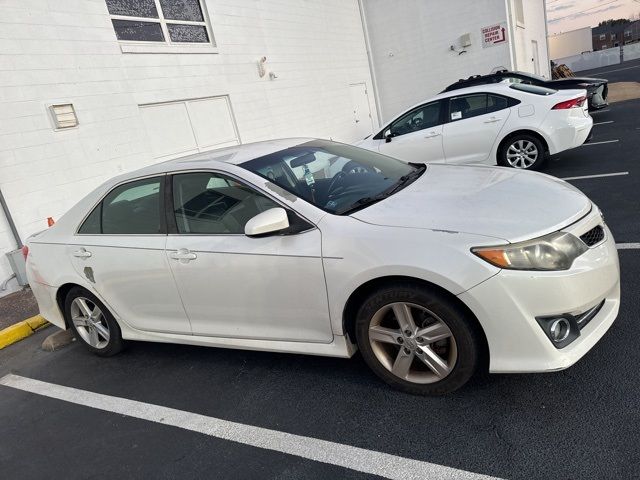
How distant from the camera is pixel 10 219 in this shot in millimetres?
6445

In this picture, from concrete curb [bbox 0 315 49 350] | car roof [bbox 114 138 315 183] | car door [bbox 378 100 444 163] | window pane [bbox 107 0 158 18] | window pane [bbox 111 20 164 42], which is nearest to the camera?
car roof [bbox 114 138 315 183]

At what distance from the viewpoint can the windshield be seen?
9.88 ft

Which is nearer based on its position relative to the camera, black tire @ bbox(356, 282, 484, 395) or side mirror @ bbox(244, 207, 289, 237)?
black tire @ bbox(356, 282, 484, 395)

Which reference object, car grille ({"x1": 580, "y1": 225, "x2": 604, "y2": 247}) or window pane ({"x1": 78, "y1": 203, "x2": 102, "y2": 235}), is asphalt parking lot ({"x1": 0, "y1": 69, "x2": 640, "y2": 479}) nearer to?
car grille ({"x1": 580, "y1": 225, "x2": 604, "y2": 247})

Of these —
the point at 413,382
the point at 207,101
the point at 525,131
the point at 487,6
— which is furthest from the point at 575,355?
the point at 487,6

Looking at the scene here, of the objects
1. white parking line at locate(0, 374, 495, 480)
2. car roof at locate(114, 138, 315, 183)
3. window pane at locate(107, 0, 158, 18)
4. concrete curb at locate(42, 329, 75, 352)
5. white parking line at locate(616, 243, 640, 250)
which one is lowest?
white parking line at locate(616, 243, 640, 250)

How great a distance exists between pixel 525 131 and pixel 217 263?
19.9 ft

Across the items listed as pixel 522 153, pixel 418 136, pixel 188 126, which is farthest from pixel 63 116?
pixel 522 153

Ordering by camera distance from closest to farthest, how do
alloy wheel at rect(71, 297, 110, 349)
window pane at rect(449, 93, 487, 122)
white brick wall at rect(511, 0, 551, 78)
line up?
→ 1. alloy wheel at rect(71, 297, 110, 349)
2. window pane at rect(449, 93, 487, 122)
3. white brick wall at rect(511, 0, 551, 78)

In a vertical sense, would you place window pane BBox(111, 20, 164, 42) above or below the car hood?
above

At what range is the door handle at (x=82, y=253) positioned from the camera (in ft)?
12.3

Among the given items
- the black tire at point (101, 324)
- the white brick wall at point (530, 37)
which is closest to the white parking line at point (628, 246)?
the black tire at point (101, 324)

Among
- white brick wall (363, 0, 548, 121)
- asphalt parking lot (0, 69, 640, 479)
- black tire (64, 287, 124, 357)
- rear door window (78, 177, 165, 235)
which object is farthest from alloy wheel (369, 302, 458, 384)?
white brick wall (363, 0, 548, 121)

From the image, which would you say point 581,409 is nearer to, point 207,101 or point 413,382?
point 413,382
